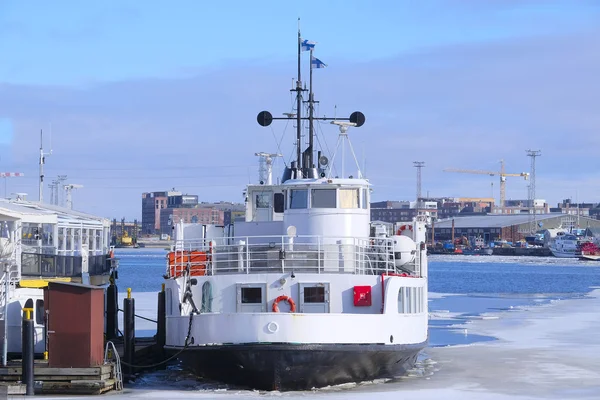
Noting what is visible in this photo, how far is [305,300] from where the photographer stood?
24625mm

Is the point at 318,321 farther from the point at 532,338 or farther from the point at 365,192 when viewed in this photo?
the point at 532,338

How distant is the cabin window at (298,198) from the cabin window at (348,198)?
3.16 feet

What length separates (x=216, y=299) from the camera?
25016 millimetres

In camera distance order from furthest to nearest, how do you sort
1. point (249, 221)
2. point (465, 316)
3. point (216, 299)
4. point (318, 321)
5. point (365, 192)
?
point (465, 316) < point (249, 221) < point (365, 192) < point (216, 299) < point (318, 321)

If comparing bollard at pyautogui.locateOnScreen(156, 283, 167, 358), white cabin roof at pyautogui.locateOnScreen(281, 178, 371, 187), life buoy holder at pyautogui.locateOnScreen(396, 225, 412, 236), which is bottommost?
bollard at pyautogui.locateOnScreen(156, 283, 167, 358)

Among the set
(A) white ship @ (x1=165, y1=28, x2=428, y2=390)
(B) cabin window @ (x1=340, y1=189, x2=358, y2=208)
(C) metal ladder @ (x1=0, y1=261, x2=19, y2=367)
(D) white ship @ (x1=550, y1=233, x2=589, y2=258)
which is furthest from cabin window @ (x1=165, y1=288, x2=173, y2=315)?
(D) white ship @ (x1=550, y1=233, x2=589, y2=258)

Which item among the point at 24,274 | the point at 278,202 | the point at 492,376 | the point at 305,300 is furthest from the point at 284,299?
the point at 24,274

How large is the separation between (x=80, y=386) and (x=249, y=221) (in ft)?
28.1

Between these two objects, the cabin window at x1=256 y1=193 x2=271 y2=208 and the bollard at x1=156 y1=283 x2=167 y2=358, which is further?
the cabin window at x1=256 y1=193 x2=271 y2=208

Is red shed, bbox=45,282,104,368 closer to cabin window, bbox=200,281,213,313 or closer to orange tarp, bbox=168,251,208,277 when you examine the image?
cabin window, bbox=200,281,213,313

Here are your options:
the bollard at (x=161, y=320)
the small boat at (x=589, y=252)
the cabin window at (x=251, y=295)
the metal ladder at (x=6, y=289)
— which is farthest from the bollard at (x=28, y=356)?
the small boat at (x=589, y=252)

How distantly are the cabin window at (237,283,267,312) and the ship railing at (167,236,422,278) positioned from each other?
16.4 inches

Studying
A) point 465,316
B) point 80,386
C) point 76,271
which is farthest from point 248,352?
point 465,316

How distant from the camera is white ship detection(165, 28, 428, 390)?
23.5 m
